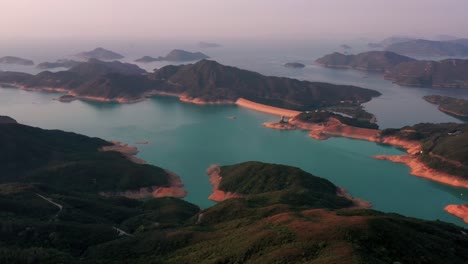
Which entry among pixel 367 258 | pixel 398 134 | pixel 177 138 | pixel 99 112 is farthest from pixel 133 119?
pixel 367 258

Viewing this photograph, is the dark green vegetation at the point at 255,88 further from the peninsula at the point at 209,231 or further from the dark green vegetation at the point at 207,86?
the peninsula at the point at 209,231

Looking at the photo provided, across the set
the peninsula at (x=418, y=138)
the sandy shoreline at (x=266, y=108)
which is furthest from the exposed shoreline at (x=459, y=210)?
the sandy shoreline at (x=266, y=108)

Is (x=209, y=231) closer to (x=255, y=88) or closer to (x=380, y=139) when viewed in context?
(x=380, y=139)

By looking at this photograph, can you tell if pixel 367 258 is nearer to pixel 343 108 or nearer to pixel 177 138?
pixel 177 138

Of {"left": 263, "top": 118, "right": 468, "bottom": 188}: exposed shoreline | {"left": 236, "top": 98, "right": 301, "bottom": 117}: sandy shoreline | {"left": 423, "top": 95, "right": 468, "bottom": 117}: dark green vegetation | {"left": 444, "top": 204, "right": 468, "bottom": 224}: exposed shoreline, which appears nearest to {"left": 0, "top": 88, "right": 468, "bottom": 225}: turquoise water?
{"left": 444, "top": 204, "right": 468, "bottom": 224}: exposed shoreline

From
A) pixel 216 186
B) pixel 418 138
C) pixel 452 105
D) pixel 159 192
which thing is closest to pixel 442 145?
pixel 418 138

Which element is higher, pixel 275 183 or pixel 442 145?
pixel 442 145
